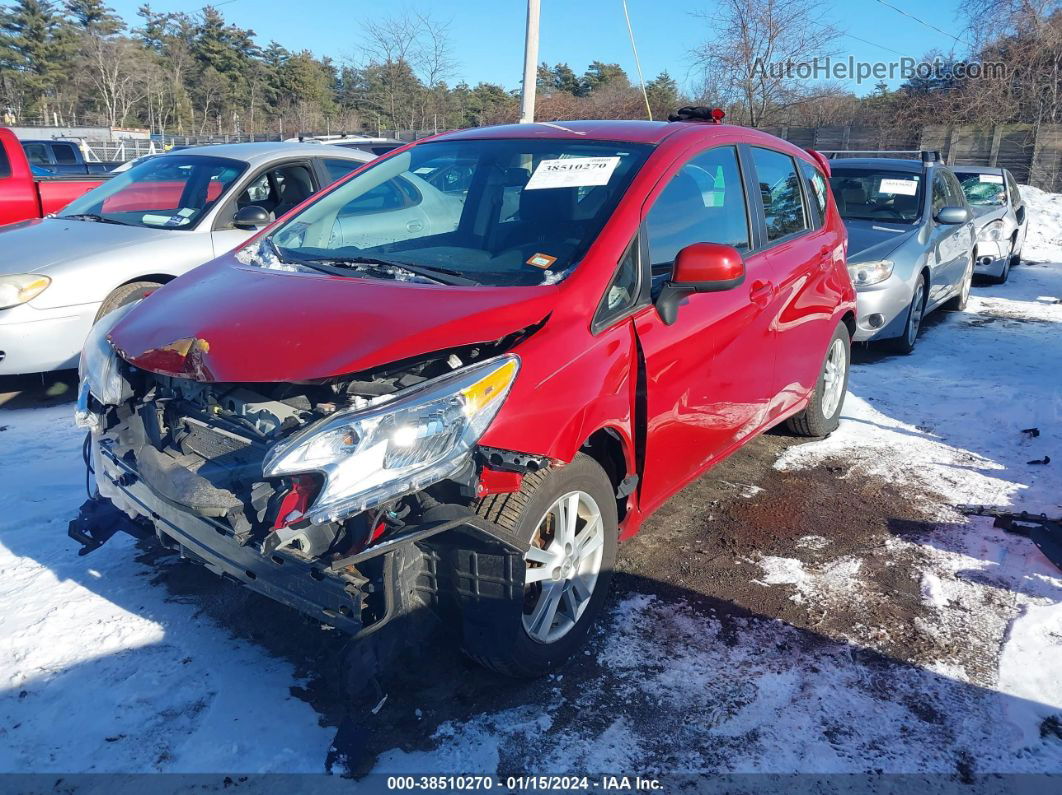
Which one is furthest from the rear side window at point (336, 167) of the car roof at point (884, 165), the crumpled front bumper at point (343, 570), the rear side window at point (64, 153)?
the rear side window at point (64, 153)

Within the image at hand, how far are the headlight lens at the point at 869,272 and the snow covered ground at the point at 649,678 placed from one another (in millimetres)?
3227

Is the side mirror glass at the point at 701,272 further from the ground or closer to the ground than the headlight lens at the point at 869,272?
further from the ground

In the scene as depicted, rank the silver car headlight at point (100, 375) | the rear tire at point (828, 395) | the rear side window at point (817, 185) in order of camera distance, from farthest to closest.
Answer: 1. the rear tire at point (828, 395)
2. the rear side window at point (817, 185)
3. the silver car headlight at point (100, 375)

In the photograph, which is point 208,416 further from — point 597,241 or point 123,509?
point 597,241

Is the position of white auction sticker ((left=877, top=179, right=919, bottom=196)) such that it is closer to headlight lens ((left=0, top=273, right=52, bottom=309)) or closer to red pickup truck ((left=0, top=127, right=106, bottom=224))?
headlight lens ((left=0, top=273, right=52, bottom=309))

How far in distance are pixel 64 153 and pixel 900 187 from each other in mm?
15013

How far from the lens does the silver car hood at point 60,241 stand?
530 cm

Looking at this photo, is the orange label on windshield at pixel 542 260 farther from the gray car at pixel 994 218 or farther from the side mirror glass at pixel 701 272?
the gray car at pixel 994 218

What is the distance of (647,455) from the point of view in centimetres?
310

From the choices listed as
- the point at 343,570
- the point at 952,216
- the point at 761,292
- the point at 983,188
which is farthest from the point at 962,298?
the point at 343,570

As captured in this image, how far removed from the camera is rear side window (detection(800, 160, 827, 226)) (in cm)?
478

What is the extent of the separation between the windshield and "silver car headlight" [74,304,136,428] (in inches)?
495

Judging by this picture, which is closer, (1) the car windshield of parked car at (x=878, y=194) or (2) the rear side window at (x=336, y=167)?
(2) the rear side window at (x=336, y=167)

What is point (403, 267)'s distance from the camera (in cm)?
307
